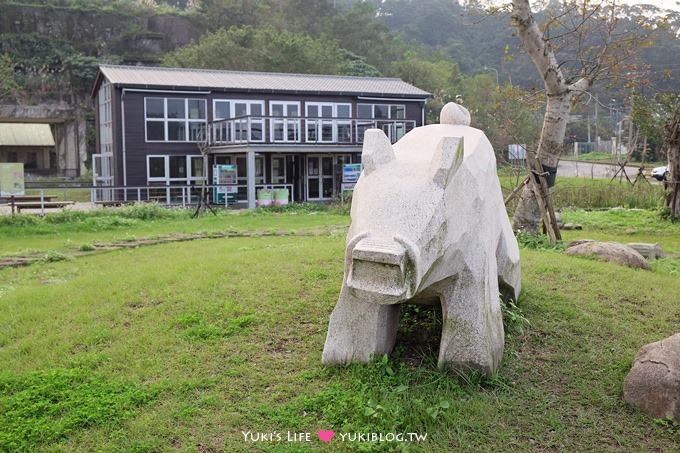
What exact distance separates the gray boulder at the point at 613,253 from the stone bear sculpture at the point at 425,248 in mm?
4047

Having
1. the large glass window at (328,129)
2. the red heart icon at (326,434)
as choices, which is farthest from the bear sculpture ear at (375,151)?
the large glass window at (328,129)

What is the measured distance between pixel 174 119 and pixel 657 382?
2306cm

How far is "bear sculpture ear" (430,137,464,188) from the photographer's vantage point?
4.54 metres

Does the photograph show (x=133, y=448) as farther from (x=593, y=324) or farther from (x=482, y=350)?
(x=593, y=324)

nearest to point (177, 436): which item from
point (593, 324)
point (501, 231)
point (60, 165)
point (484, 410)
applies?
point (484, 410)

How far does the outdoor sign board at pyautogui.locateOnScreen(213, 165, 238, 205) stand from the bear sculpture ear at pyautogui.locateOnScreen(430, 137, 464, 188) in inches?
794

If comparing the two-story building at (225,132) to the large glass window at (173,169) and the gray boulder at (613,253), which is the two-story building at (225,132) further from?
the gray boulder at (613,253)

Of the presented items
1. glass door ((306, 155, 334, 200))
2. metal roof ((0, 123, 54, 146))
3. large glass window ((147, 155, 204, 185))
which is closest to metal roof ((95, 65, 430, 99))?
large glass window ((147, 155, 204, 185))

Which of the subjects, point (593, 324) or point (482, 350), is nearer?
point (482, 350)

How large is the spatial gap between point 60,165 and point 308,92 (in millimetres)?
18563

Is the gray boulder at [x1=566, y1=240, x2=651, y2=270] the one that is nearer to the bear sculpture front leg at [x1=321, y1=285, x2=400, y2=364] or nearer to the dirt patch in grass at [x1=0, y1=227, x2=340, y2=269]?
the bear sculpture front leg at [x1=321, y1=285, x2=400, y2=364]

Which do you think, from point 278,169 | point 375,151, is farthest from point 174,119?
point 375,151

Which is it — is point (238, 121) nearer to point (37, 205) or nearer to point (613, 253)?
point (37, 205)

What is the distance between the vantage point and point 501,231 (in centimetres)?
602
